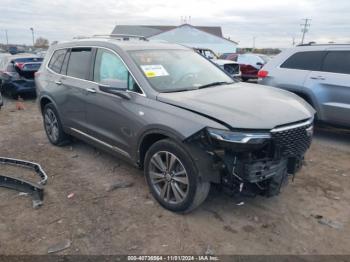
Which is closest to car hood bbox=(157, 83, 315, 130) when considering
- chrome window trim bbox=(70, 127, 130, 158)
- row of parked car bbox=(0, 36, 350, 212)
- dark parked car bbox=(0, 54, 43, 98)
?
row of parked car bbox=(0, 36, 350, 212)

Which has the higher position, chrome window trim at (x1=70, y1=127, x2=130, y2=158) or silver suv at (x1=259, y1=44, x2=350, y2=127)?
silver suv at (x1=259, y1=44, x2=350, y2=127)

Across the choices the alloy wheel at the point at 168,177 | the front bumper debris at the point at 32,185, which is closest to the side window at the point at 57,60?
the front bumper debris at the point at 32,185

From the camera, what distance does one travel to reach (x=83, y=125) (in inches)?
191

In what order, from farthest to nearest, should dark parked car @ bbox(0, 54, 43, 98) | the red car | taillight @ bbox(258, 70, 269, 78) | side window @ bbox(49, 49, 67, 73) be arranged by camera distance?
the red car → dark parked car @ bbox(0, 54, 43, 98) → taillight @ bbox(258, 70, 269, 78) → side window @ bbox(49, 49, 67, 73)

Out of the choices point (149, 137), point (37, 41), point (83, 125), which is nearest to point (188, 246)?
point (149, 137)

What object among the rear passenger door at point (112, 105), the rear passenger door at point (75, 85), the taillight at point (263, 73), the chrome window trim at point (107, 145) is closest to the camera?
the rear passenger door at point (112, 105)

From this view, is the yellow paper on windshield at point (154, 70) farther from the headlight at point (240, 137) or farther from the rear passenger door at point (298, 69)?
the rear passenger door at point (298, 69)

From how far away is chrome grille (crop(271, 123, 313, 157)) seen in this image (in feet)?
10.2

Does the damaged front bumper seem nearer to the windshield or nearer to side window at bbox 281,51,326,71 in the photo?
the windshield

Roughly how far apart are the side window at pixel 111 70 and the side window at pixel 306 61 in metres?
4.14

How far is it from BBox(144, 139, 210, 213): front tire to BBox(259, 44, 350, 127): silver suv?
3909mm

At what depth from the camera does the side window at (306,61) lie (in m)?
6.42

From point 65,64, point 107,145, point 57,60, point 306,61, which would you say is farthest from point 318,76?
point 57,60

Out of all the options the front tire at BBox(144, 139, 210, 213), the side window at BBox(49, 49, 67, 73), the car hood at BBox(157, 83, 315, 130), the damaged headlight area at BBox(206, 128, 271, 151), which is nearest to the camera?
the damaged headlight area at BBox(206, 128, 271, 151)
